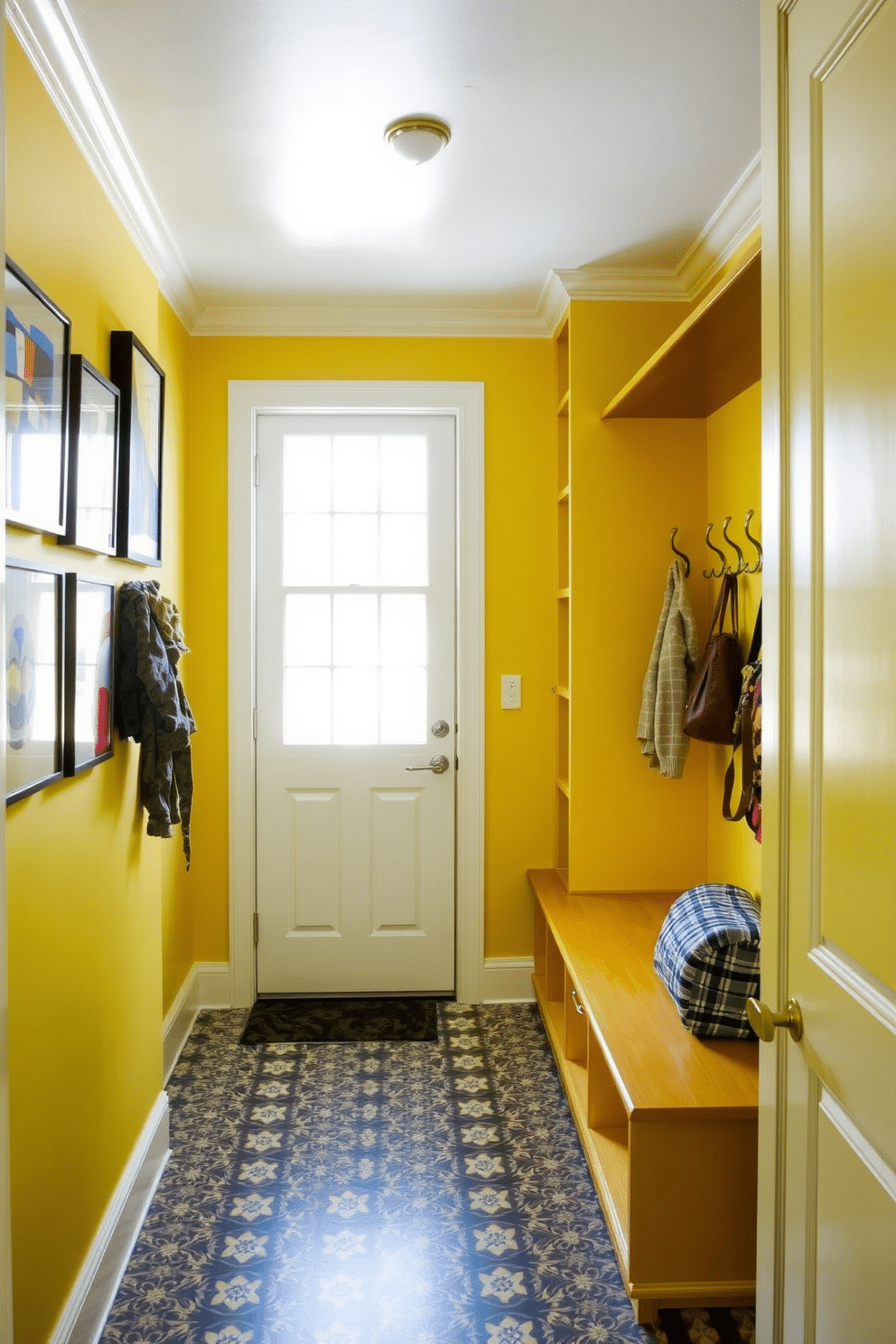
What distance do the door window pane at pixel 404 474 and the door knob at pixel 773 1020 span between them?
100 inches

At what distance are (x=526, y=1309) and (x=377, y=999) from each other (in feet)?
5.50

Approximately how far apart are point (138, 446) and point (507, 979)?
228 centimetres

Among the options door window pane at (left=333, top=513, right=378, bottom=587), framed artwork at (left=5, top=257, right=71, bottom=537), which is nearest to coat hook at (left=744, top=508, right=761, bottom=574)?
door window pane at (left=333, top=513, right=378, bottom=587)

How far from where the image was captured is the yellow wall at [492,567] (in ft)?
11.3

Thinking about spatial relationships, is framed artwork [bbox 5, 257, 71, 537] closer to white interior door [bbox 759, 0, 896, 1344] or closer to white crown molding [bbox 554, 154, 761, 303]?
white interior door [bbox 759, 0, 896, 1344]

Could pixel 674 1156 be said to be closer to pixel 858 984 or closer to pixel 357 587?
pixel 858 984

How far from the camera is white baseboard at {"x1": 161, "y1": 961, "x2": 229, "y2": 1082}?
10.2 ft

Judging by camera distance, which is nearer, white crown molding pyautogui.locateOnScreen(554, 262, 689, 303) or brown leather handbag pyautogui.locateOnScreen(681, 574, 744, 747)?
brown leather handbag pyautogui.locateOnScreen(681, 574, 744, 747)

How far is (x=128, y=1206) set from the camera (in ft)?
6.98

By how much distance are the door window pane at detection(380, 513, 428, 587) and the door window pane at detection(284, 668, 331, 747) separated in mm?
431

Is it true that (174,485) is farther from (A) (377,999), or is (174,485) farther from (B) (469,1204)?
(B) (469,1204)

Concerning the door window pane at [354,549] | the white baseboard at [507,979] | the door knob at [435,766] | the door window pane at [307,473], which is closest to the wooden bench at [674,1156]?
the white baseboard at [507,979]

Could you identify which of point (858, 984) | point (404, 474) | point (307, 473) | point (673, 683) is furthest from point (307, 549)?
point (858, 984)

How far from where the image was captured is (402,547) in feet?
11.5
